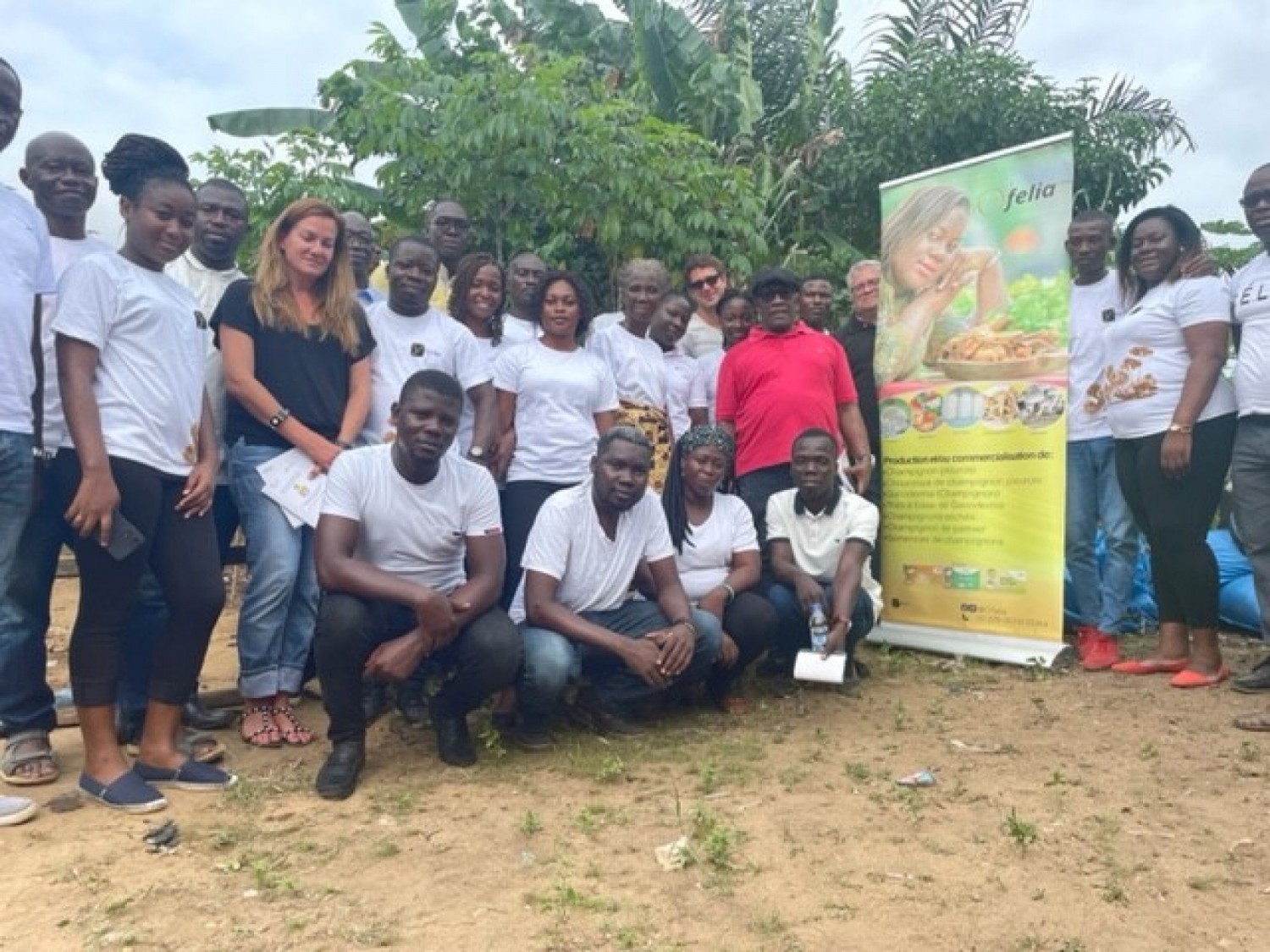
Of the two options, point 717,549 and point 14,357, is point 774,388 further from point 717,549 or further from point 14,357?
point 14,357

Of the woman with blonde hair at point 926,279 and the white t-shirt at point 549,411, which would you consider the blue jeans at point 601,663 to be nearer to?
the white t-shirt at point 549,411

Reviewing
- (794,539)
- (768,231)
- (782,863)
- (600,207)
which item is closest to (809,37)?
(768,231)

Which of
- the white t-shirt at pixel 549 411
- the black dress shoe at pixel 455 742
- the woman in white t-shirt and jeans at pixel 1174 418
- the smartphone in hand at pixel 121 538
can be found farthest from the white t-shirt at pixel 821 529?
the smartphone in hand at pixel 121 538

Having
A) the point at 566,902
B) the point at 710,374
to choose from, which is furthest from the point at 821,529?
the point at 566,902

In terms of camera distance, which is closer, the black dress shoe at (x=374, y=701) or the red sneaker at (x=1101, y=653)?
the black dress shoe at (x=374, y=701)

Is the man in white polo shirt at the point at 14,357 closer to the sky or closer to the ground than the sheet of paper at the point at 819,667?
closer to the sky

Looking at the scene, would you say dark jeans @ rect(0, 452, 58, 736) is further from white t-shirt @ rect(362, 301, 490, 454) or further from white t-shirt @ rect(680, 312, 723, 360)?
white t-shirt @ rect(680, 312, 723, 360)

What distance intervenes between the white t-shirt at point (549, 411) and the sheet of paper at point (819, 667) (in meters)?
1.27

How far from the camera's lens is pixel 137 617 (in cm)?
407

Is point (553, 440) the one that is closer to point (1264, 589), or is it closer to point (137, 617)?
point (137, 617)

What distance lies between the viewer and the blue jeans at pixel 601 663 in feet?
13.3

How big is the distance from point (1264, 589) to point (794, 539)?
2.01 m

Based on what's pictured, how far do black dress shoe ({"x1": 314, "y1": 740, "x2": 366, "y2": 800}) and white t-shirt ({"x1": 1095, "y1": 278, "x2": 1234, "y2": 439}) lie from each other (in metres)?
3.77

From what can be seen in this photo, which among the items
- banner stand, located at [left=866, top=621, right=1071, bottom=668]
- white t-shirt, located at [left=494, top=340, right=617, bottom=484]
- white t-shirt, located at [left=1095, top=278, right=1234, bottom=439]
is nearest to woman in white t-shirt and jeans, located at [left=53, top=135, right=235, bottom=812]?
white t-shirt, located at [left=494, top=340, right=617, bottom=484]
